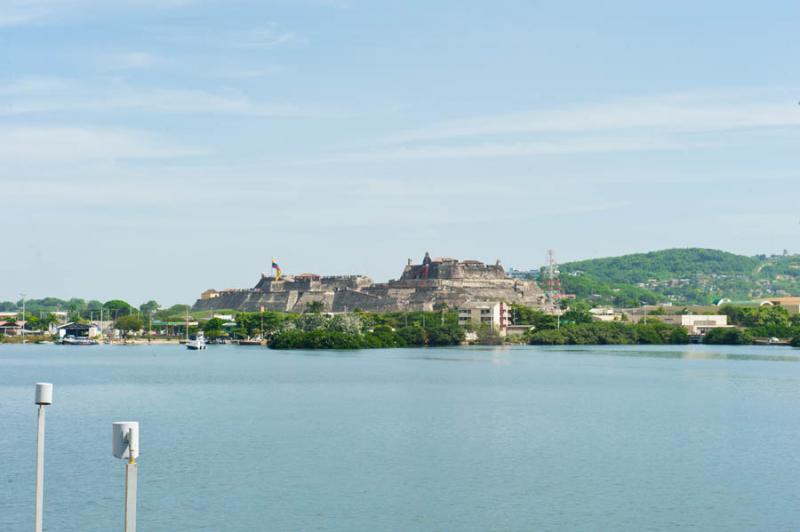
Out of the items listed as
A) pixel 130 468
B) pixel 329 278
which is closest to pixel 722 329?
pixel 329 278

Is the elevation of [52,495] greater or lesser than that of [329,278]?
lesser

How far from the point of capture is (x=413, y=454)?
91.6 feet

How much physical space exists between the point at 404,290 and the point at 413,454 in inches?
4419

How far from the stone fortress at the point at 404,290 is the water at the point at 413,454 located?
83363 millimetres

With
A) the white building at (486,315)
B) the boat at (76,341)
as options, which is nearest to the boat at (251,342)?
the boat at (76,341)

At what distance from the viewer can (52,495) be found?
22203mm

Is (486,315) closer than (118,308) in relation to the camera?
Yes

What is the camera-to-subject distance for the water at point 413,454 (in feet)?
69.3

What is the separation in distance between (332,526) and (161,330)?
116154 millimetres

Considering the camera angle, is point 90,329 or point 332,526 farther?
point 90,329

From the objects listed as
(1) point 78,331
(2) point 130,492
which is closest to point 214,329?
(1) point 78,331

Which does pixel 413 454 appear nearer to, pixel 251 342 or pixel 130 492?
pixel 130 492

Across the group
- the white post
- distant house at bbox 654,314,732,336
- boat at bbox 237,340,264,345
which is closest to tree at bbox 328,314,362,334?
boat at bbox 237,340,264,345

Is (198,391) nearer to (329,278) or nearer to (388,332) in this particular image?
(388,332)
